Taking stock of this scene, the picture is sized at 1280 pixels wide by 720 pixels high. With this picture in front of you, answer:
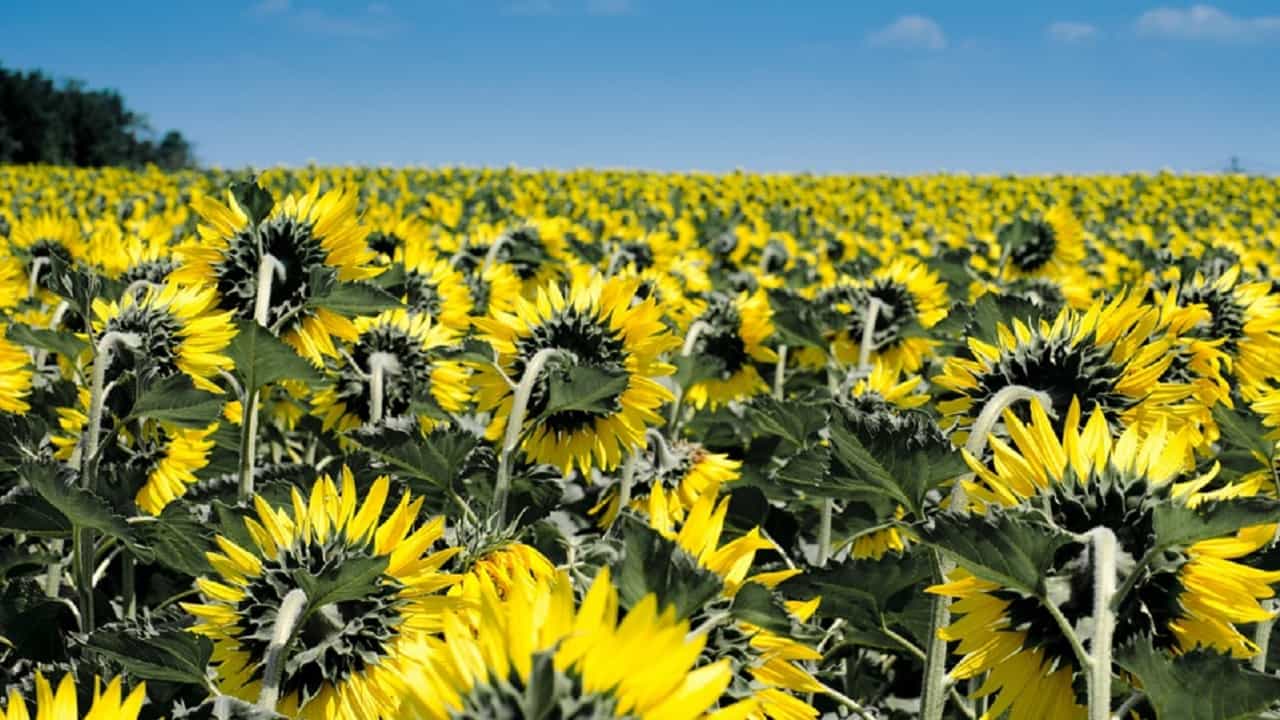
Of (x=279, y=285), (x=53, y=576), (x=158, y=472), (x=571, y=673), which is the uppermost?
(x=279, y=285)

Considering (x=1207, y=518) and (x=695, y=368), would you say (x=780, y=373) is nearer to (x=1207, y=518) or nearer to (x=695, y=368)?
(x=695, y=368)

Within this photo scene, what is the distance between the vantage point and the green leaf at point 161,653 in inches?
47.3

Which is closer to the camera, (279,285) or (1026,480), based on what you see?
(1026,480)

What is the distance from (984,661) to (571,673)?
70 cm

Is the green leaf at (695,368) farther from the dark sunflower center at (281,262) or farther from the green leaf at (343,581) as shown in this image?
the green leaf at (343,581)

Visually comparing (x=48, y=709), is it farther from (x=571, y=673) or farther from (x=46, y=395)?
(x=46, y=395)

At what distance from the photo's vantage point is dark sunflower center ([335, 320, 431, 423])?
2.63 m

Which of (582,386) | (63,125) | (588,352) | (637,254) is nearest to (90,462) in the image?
(582,386)

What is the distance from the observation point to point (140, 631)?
1311mm

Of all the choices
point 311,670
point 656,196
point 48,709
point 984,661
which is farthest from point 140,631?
point 656,196

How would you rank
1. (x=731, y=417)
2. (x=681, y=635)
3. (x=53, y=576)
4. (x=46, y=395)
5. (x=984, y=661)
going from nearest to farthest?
(x=681, y=635), (x=984, y=661), (x=53, y=576), (x=46, y=395), (x=731, y=417)

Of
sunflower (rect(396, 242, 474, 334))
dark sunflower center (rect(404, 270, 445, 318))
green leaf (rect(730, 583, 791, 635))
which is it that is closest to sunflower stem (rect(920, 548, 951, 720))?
green leaf (rect(730, 583, 791, 635))

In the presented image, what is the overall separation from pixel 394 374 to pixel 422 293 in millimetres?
791

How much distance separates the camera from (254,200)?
6.46ft
